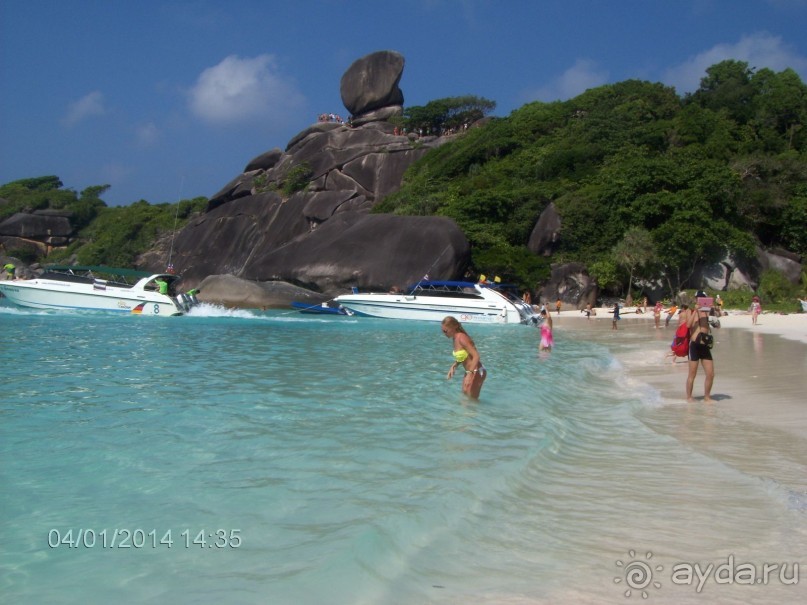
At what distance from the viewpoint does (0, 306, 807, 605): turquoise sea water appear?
328 centimetres

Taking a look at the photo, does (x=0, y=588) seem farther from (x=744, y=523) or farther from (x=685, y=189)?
(x=685, y=189)

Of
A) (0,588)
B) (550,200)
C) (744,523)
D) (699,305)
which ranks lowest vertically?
(0,588)

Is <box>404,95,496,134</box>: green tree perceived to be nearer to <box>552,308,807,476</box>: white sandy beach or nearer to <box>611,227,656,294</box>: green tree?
<box>611,227,656,294</box>: green tree

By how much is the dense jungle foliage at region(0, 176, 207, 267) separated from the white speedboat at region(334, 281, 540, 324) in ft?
88.8

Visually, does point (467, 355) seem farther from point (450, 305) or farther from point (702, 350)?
point (450, 305)

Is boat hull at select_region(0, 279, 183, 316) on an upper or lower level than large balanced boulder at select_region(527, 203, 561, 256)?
lower

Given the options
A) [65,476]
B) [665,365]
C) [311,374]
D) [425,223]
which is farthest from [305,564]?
[425,223]

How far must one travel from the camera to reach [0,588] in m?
3.21

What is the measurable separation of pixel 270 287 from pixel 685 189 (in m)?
19.5

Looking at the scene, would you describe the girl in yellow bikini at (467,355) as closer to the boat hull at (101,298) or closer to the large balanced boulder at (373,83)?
the boat hull at (101,298)

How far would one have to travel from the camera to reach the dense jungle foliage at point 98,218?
54.8 metres
